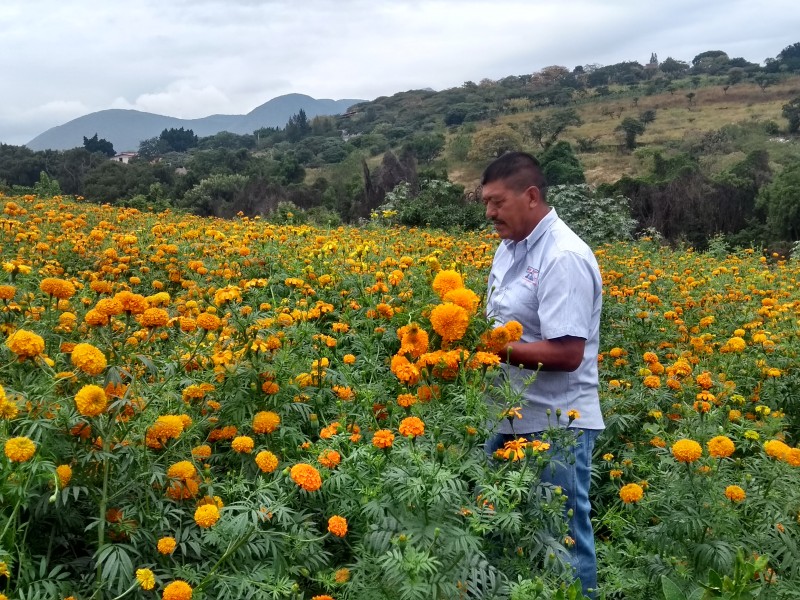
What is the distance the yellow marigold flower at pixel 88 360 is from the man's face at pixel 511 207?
4.58 feet

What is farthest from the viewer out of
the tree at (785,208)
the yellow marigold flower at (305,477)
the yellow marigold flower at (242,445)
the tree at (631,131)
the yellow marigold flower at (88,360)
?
the tree at (631,131)

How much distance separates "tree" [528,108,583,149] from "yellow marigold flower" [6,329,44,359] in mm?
40283

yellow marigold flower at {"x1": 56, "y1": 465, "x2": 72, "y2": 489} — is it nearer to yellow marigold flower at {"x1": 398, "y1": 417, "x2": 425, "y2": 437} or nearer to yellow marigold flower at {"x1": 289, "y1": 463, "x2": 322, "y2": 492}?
yellow marigold flower at {"x1": 289, "y1": 463, "x2": 322, "y2": 492}

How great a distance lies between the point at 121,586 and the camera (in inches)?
59.6

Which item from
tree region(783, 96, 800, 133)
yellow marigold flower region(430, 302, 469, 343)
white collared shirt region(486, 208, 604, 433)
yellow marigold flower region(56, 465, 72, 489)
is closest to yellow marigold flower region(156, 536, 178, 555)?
yellow marigold flower region(56, 465, 72, 489)

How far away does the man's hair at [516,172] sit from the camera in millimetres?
2303

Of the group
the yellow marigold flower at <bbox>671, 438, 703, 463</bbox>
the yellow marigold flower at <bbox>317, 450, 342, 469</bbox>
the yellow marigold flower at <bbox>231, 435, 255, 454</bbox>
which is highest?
the yellow marigold flower at <bbox>231, 435, 255, 454</bbox>

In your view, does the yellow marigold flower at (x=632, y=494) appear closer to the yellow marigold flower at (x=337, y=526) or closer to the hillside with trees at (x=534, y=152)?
the yellow marigold flower at (x=337, y=526)

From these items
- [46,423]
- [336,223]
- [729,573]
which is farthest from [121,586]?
[336,223]

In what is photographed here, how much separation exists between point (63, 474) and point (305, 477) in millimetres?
586

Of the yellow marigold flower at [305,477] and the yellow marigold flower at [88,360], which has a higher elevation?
the yellow marigold flower at [88,360]

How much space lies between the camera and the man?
2115mm

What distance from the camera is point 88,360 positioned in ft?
5.08

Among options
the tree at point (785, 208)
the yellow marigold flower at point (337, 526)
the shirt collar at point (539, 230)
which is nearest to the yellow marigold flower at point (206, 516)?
the yellow marigold flower at point (337, 526)
